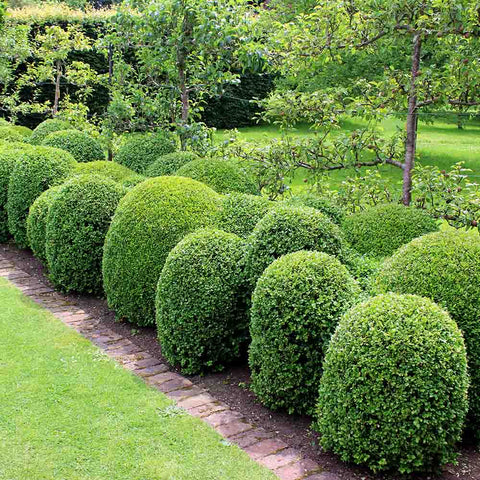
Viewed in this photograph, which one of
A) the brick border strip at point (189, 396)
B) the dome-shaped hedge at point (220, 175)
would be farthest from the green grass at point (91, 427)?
the dome-shaped hedge at point (220, 175)

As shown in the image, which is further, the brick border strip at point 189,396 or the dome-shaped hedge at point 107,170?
the dome-shaped hedge at point 107,170

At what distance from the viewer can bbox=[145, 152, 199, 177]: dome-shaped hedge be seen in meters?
8.22

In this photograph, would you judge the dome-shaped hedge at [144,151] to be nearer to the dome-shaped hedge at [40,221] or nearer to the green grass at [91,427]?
the dome-shaped hedge at [40,221]

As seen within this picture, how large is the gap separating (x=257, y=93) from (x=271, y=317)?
19.8 meters

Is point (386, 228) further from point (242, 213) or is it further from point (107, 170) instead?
point (107, 170)

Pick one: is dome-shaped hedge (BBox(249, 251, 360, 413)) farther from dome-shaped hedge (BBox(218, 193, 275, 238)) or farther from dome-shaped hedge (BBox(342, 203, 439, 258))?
dome-shaped hedge (BBox(218, 193, 275, 238))

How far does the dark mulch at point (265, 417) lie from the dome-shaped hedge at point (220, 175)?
1.80 meters

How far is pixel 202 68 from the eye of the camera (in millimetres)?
9789

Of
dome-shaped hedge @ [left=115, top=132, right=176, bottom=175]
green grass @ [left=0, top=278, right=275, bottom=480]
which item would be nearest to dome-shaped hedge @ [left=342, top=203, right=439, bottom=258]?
green grass @ [left=0, top=278, right=275, bottom=480]

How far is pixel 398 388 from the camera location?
374 cm

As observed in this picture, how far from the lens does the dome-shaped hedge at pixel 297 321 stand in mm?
4492

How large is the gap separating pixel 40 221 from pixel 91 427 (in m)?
3.84

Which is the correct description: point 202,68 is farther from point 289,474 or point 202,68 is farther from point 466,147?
point 466,147

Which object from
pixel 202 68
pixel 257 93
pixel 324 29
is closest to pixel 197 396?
pixel 324 29
